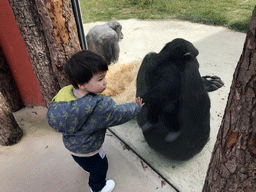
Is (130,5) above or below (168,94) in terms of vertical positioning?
above

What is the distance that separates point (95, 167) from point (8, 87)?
179 centimetres

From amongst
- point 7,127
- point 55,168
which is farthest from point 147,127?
point 7,127

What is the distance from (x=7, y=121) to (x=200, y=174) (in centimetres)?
197

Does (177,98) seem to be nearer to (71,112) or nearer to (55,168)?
(71,112)

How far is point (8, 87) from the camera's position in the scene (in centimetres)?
246

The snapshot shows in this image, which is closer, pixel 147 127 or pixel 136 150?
pixel 147 127

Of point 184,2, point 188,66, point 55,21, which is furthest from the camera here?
point 55,21

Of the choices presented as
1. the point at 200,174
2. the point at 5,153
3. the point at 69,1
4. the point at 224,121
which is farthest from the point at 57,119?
the point at 5,153

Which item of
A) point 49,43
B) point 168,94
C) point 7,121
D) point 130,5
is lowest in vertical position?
point 7,121

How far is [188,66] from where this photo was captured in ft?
4.11

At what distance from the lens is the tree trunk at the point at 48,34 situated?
1.56 m

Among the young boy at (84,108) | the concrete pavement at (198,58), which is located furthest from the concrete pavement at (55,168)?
the young boy at (84,108)

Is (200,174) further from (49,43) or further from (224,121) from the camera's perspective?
(49,43)

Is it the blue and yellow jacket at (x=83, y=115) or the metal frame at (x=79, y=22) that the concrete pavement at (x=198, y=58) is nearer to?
the metal frame at (x=79, y=22)
